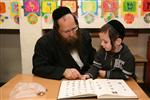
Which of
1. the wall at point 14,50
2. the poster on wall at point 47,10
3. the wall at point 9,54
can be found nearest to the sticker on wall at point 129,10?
the wall at point 14,50

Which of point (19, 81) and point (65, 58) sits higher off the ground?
point (65, 58)

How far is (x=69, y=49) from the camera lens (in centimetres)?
197

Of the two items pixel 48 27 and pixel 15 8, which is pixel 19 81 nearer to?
pixel 48 27

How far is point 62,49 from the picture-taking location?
6.37ft

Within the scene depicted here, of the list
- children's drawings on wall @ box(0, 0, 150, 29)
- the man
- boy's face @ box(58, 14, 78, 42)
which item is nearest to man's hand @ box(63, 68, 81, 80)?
the man

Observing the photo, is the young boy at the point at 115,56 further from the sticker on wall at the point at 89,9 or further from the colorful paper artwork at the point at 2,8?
the colorful paper artwork at the point at 2,8

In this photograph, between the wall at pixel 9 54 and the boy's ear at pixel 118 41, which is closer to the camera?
the boy's ear at pixel 118 41

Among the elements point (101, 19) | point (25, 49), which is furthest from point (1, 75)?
point (101, 19)

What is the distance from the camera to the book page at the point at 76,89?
1.23 metres

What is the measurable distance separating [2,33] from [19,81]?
233cm

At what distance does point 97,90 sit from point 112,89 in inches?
3.6

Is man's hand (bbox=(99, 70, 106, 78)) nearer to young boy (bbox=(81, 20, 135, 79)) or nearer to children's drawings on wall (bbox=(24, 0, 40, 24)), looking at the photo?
young boy (bbox=(81, 20, 135, 79))

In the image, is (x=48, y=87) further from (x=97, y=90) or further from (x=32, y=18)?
(x=32, y=18)

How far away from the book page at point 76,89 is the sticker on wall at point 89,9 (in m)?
1.61
